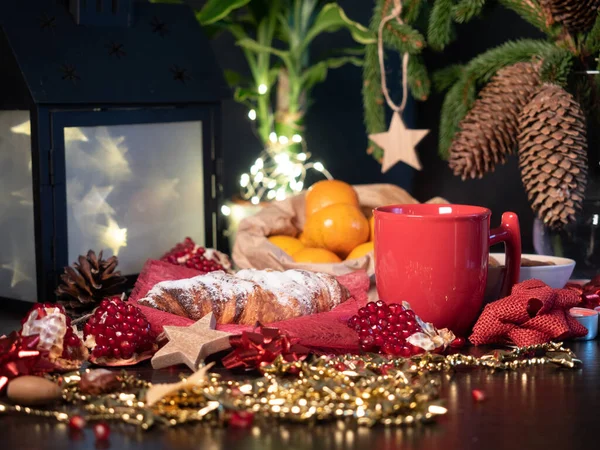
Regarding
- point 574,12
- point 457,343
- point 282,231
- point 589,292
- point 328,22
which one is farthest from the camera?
point 328,22

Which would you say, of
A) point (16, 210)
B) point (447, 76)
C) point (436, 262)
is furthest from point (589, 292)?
point (16, 210)

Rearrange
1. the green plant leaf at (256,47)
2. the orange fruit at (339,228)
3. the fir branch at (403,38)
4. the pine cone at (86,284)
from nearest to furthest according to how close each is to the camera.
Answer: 1. the pine cone at (86,284)
2. the orange fruit at (339,228)
3. the fir branch at (403,38)
4. the green plant leaf at (256,47)

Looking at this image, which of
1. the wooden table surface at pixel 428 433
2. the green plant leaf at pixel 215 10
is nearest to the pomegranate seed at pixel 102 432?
the wooden table surface at pixel 428 433

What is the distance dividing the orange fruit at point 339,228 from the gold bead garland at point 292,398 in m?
0.39

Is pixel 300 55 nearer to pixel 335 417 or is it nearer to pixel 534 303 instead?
pixel 534 303

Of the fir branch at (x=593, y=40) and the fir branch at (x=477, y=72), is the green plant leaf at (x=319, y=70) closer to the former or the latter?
the fir branch at (x=477, y=72)

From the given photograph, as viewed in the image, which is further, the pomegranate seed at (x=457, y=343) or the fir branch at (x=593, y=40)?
the fir branch at (x=593, y=40)

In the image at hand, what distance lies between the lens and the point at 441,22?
48.4 inches

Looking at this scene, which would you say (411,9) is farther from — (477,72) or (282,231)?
(282,231)

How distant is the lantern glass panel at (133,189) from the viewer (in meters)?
1.09

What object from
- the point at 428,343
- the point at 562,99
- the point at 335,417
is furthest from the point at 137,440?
the point at 562,99

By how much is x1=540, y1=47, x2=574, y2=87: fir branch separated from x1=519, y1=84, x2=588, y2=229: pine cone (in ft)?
0.12

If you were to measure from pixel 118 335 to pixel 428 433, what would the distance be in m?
0.30

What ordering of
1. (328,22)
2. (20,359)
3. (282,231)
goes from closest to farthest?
(20,359)
(282,231)
(328,22)
